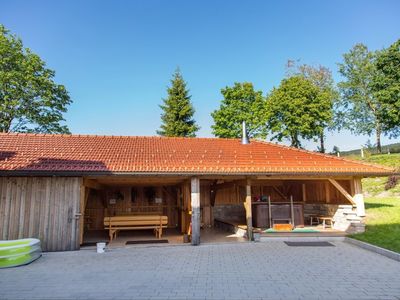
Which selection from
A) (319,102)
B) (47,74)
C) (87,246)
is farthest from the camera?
(319,102)

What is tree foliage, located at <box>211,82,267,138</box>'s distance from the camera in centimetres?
2752

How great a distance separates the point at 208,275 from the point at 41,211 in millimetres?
5705

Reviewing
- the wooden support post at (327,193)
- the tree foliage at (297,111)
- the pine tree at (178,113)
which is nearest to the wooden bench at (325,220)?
the wooden support post at (327,193)

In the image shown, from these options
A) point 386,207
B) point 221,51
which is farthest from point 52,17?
point 386,207

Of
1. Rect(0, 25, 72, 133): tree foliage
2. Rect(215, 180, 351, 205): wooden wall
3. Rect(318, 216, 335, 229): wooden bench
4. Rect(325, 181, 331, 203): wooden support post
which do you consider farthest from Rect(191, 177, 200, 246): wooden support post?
Rect(0, 25, 72, 133): tree foliage

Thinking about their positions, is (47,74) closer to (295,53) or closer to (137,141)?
(137,141)

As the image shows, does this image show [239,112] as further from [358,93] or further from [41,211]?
[41,211]

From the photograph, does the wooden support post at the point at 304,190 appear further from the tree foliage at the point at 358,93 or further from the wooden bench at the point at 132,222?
the tree foliage at the point at 358,93

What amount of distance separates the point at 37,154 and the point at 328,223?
38.2 ft

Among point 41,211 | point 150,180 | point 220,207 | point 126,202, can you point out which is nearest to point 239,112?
point 220,207

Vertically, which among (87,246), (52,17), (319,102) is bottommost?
(87,246)

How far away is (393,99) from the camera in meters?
22.7

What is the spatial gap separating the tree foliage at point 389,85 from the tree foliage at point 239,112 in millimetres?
9766

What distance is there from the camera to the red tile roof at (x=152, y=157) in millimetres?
9047
